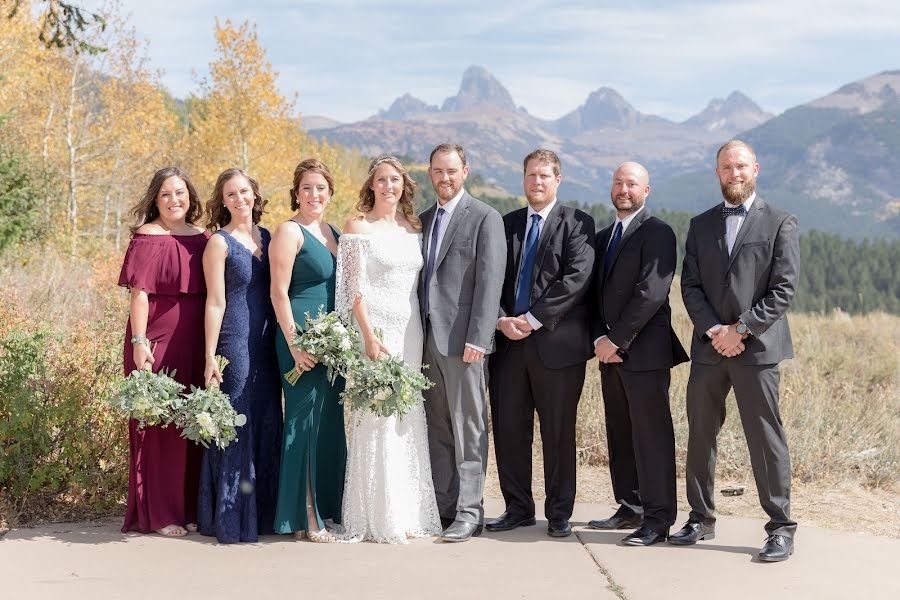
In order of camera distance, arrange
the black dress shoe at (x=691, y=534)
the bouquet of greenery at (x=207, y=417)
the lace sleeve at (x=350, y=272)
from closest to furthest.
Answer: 1. the bouquet of greenery at (x=207, y=417)
2. the black dress shoe at (x=691, y=534)
3. the lace sleeve at (x=350, y=272)

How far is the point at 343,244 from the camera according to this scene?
18.8ft

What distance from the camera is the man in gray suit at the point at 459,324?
5730 mm

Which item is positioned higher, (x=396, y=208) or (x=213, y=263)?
(x=396, y=208)

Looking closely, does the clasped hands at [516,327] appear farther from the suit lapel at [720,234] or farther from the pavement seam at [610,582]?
the pavement seam at [610,582]

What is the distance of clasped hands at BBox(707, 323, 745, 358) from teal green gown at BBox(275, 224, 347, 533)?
2.41 meters

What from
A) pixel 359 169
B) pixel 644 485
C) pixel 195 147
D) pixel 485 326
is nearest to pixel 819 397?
pixel 644 485

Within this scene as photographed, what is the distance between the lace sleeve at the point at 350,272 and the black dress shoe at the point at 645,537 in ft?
7.33

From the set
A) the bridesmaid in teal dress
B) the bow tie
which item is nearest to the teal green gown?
the bridesmaid in teal dress

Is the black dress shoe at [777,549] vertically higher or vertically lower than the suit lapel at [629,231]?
lower

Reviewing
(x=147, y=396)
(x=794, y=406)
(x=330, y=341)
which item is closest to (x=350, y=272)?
(x=330, y=341)

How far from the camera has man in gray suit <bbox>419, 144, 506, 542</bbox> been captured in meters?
5.73

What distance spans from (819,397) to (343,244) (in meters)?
5.47

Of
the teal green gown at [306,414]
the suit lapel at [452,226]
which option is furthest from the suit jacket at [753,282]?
the teal green gown at [306,414]

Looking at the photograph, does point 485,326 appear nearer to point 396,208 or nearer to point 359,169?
point 396,208
